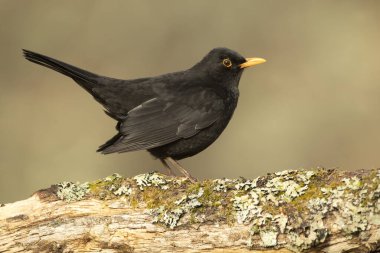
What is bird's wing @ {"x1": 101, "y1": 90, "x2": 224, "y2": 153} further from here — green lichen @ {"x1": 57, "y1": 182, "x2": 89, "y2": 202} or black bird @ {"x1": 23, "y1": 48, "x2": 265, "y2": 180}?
green lichen @ {"x1": 57, "y1": 182, "x2": 89, "y2": 202}

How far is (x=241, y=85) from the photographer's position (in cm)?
1162

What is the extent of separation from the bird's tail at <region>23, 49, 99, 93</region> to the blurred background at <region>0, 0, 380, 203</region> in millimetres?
3209

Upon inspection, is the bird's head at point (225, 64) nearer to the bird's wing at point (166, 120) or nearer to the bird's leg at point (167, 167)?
the bird's wing at point (166, 120)

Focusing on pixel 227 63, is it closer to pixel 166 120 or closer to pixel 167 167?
pixel 166 120

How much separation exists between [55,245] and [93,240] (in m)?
0.27

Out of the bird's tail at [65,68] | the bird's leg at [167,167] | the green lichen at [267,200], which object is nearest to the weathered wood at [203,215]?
the green lichen at [267,200]

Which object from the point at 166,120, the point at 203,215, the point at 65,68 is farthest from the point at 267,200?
the point at 65,68

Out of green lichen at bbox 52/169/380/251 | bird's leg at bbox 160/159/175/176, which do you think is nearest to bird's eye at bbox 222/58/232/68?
bird's leg at bbox 160/159/175/176

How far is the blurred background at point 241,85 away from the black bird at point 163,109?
3030mm

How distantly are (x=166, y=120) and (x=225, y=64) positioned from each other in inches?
42.1

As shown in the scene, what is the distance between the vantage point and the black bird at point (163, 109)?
6863 millimetres

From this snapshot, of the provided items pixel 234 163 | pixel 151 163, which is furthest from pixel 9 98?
A: pixel 234 163

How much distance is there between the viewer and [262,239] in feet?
16.1

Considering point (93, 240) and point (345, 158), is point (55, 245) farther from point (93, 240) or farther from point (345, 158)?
point (345, 158)
